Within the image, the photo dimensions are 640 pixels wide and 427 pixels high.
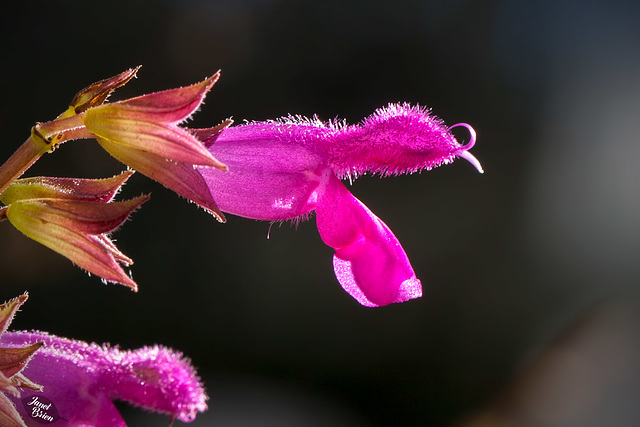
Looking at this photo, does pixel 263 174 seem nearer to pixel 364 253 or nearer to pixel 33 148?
pixel 364 253

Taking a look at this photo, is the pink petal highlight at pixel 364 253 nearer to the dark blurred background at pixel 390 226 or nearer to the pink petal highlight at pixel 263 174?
the pink petal highlight at pixel 263 174

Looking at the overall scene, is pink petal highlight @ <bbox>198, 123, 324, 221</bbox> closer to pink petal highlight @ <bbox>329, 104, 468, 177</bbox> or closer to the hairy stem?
pink petal highlight @ <bbox>329, 104, 468, 177</bbox>

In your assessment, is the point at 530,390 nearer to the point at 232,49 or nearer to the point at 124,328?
the point at 124,328

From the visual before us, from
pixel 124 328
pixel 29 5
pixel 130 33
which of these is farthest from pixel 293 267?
pixel 29 5

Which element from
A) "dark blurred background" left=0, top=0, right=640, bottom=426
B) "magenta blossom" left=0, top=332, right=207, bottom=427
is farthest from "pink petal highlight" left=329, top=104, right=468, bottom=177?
"dark blurred background" left=0, top=0, right=640, bottom=426

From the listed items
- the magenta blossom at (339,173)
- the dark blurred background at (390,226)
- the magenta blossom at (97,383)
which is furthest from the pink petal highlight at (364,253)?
the dark blurred background at (390,226)

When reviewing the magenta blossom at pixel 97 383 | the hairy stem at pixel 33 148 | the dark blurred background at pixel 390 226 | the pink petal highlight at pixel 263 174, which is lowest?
the magenta blossom at pixel 97 383
